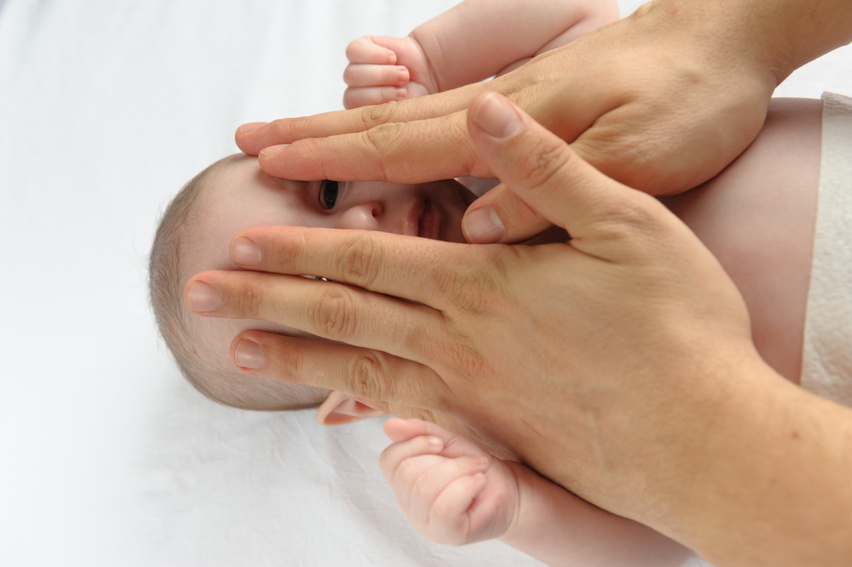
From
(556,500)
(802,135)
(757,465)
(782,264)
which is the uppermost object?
(802,135)

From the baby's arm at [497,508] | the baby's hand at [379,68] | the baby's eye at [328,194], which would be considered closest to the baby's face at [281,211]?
the baby's eye at [328,194]

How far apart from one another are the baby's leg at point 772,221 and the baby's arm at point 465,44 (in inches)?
27.6

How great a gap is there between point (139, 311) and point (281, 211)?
714 millimetres

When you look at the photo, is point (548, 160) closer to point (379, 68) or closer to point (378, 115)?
point (378, 115)

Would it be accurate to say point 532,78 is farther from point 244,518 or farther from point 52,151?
point 52,151

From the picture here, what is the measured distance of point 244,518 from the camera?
1.37 m

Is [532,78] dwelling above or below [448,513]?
above

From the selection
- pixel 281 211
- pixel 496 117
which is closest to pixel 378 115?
pixel 281 211

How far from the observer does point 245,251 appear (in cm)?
100

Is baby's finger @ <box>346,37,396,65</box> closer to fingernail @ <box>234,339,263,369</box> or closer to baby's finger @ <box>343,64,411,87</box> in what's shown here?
baby's finger @ <box>343,64,411,87</box>

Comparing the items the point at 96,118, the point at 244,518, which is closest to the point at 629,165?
the point at 244,518

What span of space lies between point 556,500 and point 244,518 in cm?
72

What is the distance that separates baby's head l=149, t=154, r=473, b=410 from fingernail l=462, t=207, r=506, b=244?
23 centimetres

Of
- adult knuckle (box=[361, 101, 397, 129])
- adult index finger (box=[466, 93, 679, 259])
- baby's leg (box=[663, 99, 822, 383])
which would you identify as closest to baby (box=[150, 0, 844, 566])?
baby's leg (box=[663, 99, 822, 383])
